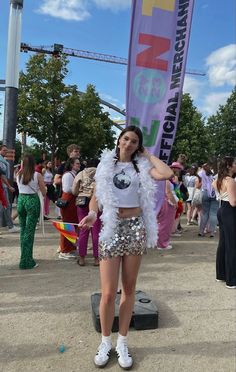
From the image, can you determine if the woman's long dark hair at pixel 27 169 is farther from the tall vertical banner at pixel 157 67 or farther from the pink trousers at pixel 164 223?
the pink trousers at pixel 164 223

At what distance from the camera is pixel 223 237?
5660mm

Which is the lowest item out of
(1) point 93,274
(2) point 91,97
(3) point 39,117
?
(1) point 93,274

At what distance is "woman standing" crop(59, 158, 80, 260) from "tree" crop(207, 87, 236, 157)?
4063 cm

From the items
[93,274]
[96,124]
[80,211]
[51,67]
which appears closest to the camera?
[93,274]

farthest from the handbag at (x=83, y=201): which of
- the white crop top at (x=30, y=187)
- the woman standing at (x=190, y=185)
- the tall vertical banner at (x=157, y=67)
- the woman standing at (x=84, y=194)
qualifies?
the woman standing at (x=190, y=185)

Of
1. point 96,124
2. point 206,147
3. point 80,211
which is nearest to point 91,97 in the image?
point 96,124

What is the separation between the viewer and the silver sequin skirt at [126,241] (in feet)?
10.6

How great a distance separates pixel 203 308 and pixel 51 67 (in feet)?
68.3

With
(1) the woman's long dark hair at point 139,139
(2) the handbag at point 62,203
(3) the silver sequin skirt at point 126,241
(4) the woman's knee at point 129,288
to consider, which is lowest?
(4) the woman's knee at point 129,288

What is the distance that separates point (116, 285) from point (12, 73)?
785 cm

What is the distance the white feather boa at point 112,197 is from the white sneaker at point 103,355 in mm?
969

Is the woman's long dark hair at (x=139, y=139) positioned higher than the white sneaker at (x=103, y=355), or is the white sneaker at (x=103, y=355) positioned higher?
the woman's long dark hair at (x=139, y=139)

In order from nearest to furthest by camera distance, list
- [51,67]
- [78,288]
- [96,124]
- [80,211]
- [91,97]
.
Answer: [78,288] < [80,211] < [51,67] < [96,124] < [91,97]

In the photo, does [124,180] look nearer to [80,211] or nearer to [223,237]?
[223,237]
